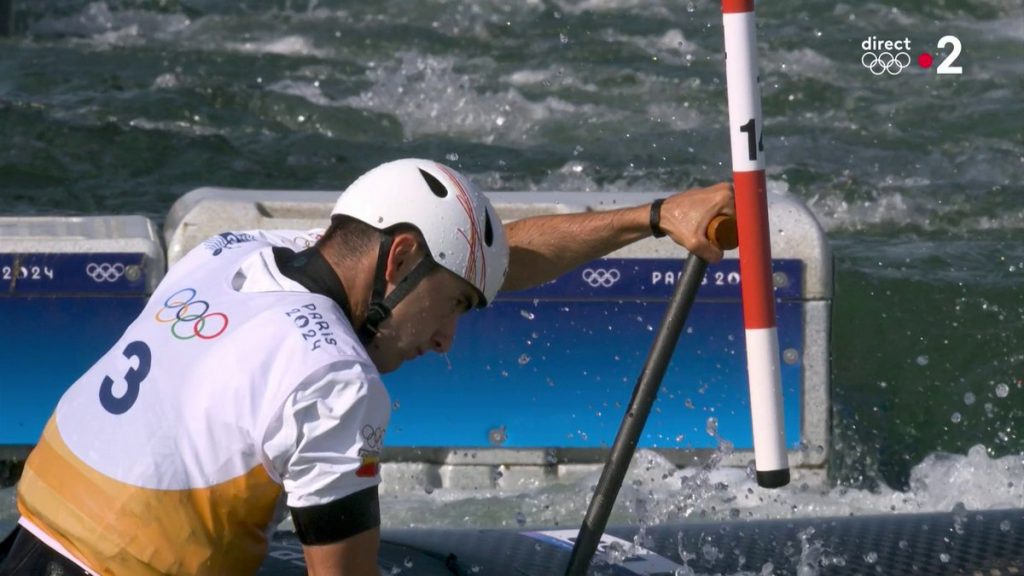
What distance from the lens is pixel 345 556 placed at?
7.94 feet

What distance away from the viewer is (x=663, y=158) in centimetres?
891

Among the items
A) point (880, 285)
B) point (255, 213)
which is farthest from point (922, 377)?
point (255, 213)

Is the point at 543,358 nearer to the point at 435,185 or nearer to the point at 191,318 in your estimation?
the point at 435,185

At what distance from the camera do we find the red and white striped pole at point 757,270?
2.79 metres

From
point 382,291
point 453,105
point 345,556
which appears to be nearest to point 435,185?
point 382,291

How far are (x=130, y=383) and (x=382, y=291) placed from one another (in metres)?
0.45

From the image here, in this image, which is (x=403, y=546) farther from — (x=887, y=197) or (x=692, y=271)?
(x=887, y=197)

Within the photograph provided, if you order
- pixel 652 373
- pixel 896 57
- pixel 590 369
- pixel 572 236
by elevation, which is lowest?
pixel 896 57

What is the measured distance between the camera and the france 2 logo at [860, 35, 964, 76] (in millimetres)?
10633

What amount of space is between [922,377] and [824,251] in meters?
1.61

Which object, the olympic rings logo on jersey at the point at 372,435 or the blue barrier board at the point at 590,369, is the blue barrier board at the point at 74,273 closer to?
the blue barrier board at the point at 590,369

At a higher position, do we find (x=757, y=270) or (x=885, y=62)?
(x=757, y=270)

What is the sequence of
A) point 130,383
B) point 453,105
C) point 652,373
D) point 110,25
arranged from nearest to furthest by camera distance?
point 130,383, point 652,373, point 453,105, point 110,25

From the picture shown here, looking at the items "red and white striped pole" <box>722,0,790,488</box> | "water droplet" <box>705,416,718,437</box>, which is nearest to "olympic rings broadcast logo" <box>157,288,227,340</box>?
"red and white striped pole" <box>722,0,790,488</box>
